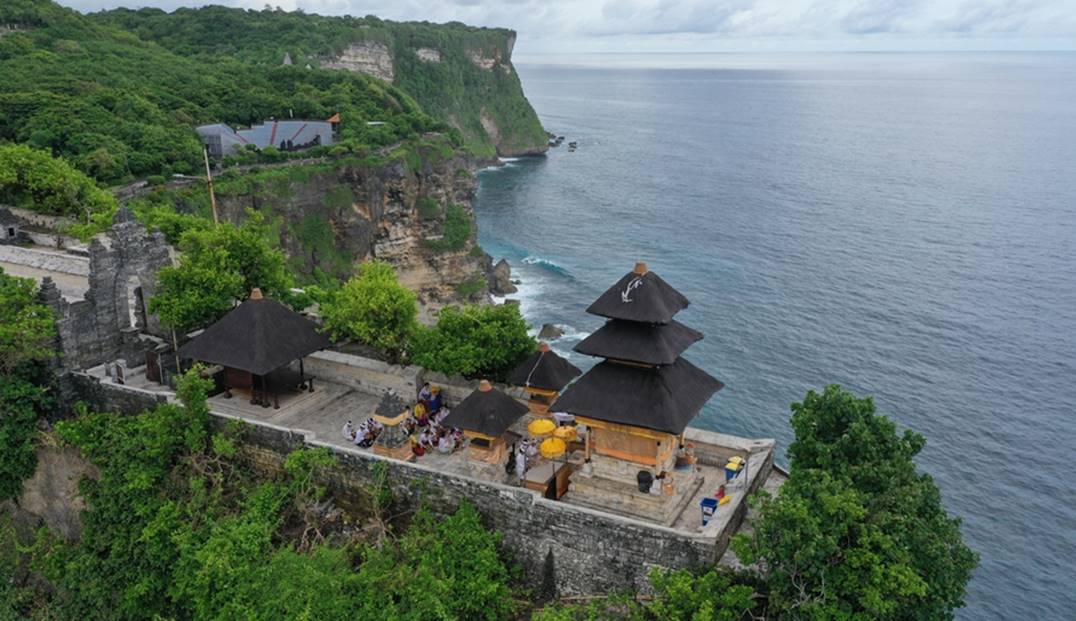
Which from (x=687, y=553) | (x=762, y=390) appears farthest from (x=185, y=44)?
(x=687, y=553)

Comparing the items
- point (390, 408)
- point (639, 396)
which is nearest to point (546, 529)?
point (639, 396)

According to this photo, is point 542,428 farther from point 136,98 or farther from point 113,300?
point 136,98

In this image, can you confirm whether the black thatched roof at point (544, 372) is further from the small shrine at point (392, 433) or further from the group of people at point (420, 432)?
the small shrine at point (392, 433)


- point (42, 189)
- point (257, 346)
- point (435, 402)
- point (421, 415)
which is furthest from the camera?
point (42, 189)

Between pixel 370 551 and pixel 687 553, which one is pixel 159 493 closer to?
pixel 370 551

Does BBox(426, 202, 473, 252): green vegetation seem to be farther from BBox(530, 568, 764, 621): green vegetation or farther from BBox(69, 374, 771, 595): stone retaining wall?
BBox(530, 568, 764, 621): green vegetation

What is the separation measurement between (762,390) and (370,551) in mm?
36782

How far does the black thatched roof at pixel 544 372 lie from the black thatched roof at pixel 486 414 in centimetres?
161

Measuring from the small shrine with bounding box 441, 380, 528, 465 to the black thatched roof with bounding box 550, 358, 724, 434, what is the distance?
1.95 m

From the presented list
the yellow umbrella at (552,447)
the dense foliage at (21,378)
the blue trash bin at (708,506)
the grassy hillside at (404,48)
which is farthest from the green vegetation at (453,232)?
the blue trash bin at (708,506)

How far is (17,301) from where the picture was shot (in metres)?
24.9

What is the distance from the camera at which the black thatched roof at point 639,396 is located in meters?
20.2

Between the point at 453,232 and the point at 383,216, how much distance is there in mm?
8119

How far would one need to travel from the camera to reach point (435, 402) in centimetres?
2620
